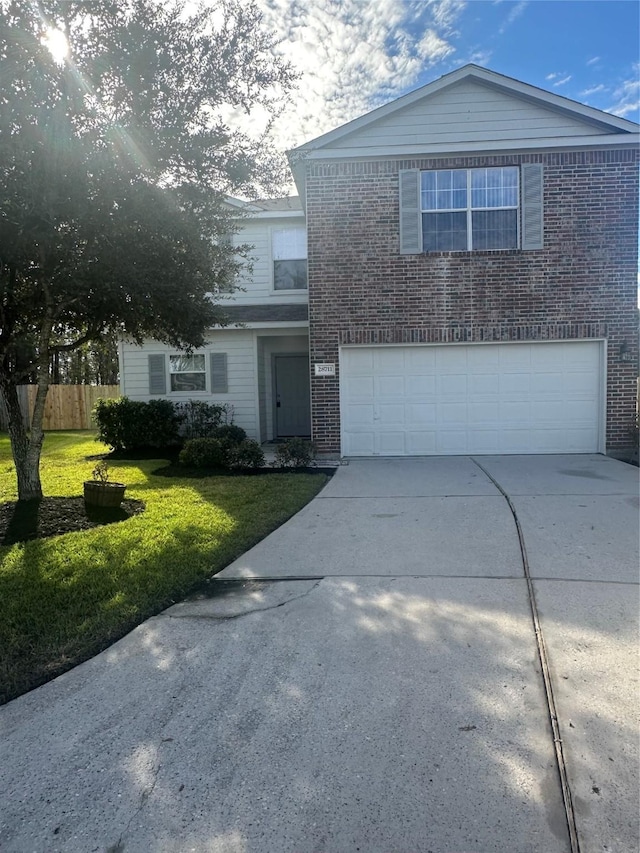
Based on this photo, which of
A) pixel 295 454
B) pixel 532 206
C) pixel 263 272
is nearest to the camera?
pixel 295 454

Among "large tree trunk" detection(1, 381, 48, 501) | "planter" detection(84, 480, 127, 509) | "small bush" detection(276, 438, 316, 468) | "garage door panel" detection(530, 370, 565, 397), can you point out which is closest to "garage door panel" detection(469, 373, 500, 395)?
"garage door panel" detection(530, 370, 565, 397)

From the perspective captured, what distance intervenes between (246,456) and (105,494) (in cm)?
316

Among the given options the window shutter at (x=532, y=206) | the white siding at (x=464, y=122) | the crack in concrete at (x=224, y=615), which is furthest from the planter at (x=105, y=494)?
the window shutter at (x=532, y=206)

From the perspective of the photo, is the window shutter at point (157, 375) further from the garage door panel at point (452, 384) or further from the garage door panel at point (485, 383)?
the garage door panel at point (485, 383)

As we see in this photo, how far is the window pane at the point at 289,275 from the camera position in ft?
45.1

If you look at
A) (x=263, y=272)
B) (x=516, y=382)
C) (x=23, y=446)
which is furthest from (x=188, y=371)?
(x=516, y=382)

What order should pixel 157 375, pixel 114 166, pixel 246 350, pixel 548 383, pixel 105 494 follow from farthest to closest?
pixel 157 375
pixel 246 350
pixel 548 383
pixel 105 494
pixel 114 166

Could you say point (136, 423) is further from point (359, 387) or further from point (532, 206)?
point (532, 206)

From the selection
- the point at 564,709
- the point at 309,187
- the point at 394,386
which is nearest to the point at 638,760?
the point at 564,709

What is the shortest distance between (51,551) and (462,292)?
26.8ft

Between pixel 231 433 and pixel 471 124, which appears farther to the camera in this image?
pixel 231 433

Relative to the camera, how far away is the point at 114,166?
18.5 ft

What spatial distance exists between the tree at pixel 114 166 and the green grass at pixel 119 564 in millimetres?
2174

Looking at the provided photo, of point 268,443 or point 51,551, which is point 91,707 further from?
point 268,443
